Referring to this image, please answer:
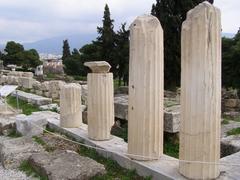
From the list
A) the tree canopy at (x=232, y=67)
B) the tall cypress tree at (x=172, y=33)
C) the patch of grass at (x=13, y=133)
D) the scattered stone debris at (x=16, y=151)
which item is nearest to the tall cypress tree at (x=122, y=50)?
the tall cypress tree at (x=172, y=33)

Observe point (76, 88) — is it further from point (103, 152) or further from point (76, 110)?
point (103, 152)

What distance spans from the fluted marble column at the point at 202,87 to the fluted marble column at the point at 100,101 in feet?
8.49

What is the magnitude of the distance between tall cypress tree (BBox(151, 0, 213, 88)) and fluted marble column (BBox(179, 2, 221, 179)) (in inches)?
651

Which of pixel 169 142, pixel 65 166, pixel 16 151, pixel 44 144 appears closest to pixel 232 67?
pixel 169 142

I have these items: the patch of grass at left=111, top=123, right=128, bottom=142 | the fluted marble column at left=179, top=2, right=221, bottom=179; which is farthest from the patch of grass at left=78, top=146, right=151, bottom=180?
the patch of grass at left=111, top=123, right=128, bottom=142

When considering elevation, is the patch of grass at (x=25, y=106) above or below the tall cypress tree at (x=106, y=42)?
below

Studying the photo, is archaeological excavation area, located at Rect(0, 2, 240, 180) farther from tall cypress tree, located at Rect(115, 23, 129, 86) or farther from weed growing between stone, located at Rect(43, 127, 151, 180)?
tall cypress tree, located at Rect(115, 23, 129, 86)

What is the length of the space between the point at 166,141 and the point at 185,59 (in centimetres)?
385

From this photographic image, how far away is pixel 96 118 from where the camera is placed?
723 centimetres

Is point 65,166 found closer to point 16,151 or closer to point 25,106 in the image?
point 16,151

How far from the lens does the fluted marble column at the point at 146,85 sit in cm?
553

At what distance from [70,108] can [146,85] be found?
11.2 ft

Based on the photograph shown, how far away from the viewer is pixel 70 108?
8547 mm

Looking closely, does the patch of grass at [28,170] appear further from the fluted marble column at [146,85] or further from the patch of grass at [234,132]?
the patch of grass at [234,132]
